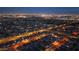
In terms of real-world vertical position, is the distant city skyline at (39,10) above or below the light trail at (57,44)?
above

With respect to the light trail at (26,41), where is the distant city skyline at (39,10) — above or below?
above

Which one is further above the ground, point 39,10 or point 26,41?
point 39,10

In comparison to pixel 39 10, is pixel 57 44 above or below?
below

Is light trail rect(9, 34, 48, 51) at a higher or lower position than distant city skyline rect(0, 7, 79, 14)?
lower

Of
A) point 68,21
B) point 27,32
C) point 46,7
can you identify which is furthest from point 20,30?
point 68,21

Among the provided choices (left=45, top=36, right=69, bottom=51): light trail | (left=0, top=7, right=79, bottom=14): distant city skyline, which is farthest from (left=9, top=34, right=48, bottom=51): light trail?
(left=0, top=7, right=79, bottom=14): distant city skyline

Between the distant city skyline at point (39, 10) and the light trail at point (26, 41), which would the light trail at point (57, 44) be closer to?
the light trail at point (26, 41)

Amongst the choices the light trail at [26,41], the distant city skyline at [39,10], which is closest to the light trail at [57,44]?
the light trail at [26,41]

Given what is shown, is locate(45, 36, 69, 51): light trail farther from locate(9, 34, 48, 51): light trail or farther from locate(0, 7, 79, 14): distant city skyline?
locate(0, 7, 79, 14): distant city skyline

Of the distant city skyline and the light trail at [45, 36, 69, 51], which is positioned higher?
the distant city skyline
